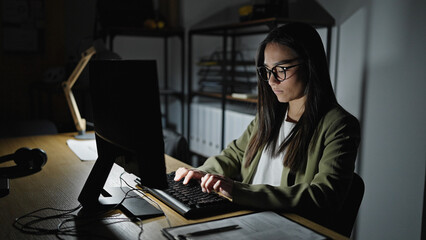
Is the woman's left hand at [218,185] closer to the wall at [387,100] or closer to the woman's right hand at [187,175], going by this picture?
the woman's right hand at [187,175]

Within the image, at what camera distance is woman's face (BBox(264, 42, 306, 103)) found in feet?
4.41

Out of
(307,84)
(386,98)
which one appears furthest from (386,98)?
(307,84)

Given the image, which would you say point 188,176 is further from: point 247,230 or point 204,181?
point 247,230

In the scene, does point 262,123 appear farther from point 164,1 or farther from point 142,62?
point 164,1

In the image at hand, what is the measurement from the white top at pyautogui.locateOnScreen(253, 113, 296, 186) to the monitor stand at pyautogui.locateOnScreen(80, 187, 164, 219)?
48 cm

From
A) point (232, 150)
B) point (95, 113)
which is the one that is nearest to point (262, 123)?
point (232, 150)

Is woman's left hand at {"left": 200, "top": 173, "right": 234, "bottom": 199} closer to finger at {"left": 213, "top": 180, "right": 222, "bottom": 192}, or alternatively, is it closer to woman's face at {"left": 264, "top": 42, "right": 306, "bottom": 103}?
finger at {"left": 213, "top": 180, "right": 222, "bottom": 192}

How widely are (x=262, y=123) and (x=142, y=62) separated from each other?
731 mm

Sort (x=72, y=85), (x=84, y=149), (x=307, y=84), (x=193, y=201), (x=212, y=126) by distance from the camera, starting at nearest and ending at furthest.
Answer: (x=193, y=201), (x=307, y=84), (x=84, y=149), (x=72, y=85), (x=212, y=126)

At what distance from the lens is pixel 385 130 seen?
6.89 feet

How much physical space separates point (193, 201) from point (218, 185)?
84 mm

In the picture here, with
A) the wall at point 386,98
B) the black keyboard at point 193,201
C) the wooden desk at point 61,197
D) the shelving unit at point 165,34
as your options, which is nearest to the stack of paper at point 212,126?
the shelving unit at point 165,34

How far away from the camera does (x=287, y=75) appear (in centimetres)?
136

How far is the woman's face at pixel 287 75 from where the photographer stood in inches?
52.9
